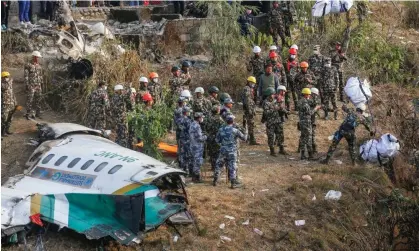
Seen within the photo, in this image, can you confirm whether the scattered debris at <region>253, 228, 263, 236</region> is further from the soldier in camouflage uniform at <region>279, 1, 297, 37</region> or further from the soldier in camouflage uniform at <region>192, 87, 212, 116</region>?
the soldier in camouflage uniform at <region>279, 1, 297, 37</region>

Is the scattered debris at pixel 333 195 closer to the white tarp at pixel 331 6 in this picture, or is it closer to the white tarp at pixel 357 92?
the white tarp at pixel 357 92

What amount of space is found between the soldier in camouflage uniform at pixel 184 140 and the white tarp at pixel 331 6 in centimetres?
692

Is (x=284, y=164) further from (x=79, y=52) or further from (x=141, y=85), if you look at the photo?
(x=79, y=52)

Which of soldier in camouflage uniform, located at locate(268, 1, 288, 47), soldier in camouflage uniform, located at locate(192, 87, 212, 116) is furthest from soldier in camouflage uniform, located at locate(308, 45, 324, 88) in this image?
soldier in camouflage uniform, located at locate(192, 87, 212, 116)

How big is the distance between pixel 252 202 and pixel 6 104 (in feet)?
22.3

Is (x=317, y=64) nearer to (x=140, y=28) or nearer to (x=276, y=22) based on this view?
(x=276, y=22)

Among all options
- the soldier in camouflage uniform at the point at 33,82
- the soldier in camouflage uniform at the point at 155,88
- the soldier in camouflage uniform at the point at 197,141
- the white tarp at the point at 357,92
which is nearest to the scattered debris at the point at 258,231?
the soldier in camouflage uniform at the point at 197,141

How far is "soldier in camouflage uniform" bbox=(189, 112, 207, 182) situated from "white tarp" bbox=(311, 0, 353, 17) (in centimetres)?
706

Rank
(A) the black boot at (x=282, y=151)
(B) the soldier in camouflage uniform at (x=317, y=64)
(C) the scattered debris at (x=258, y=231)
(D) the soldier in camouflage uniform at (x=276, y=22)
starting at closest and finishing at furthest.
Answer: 1. (C) the scattered debris at (x=258, y=231)
2. (A) the black boot at (x=282, y=151)
3. (B) the soldier in camouflage uniform at (x=317, y=64)
4. (D) the soldier in camouflage uniform at (x=276, y=22)

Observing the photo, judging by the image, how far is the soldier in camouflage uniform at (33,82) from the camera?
61.2 ft

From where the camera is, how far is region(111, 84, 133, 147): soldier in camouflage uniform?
55.0 ft

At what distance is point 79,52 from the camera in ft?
68.4

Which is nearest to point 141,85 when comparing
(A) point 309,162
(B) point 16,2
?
(A) point 309,162

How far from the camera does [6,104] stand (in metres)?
17.6
